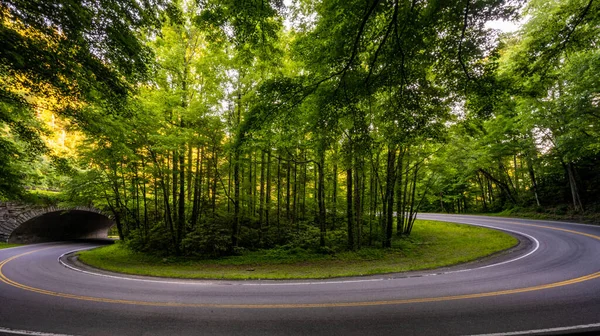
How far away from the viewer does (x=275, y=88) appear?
4809mm

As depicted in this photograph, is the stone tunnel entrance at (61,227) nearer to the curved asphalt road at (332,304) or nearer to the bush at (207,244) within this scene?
the bush at (207,244)

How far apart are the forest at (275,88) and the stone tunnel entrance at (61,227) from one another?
1096cm

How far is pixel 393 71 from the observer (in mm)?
4652

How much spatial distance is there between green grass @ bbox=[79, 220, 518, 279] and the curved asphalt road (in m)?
1.15

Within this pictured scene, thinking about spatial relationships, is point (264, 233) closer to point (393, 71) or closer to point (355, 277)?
point (355, 277)

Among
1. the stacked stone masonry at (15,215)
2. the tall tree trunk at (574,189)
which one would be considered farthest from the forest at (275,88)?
the stacked stone masonry at (15,215)

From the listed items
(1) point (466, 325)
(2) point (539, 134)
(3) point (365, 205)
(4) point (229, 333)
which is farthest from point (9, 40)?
(2) point (539, 134)

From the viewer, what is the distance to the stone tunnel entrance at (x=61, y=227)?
1911cm

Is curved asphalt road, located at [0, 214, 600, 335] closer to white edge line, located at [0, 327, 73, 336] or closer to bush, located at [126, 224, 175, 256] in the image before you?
white edge line, located at [0, 327, 73, 336]

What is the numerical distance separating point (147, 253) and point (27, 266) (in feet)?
15.6

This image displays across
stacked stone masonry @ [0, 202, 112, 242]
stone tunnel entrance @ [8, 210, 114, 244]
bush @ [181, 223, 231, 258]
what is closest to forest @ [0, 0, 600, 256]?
bush @ [181, 223, 231, 258]

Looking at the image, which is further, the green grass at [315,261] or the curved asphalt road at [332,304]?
the green grass at [315,261]

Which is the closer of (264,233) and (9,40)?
(9,40)

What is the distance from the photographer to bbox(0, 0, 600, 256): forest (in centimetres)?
421
